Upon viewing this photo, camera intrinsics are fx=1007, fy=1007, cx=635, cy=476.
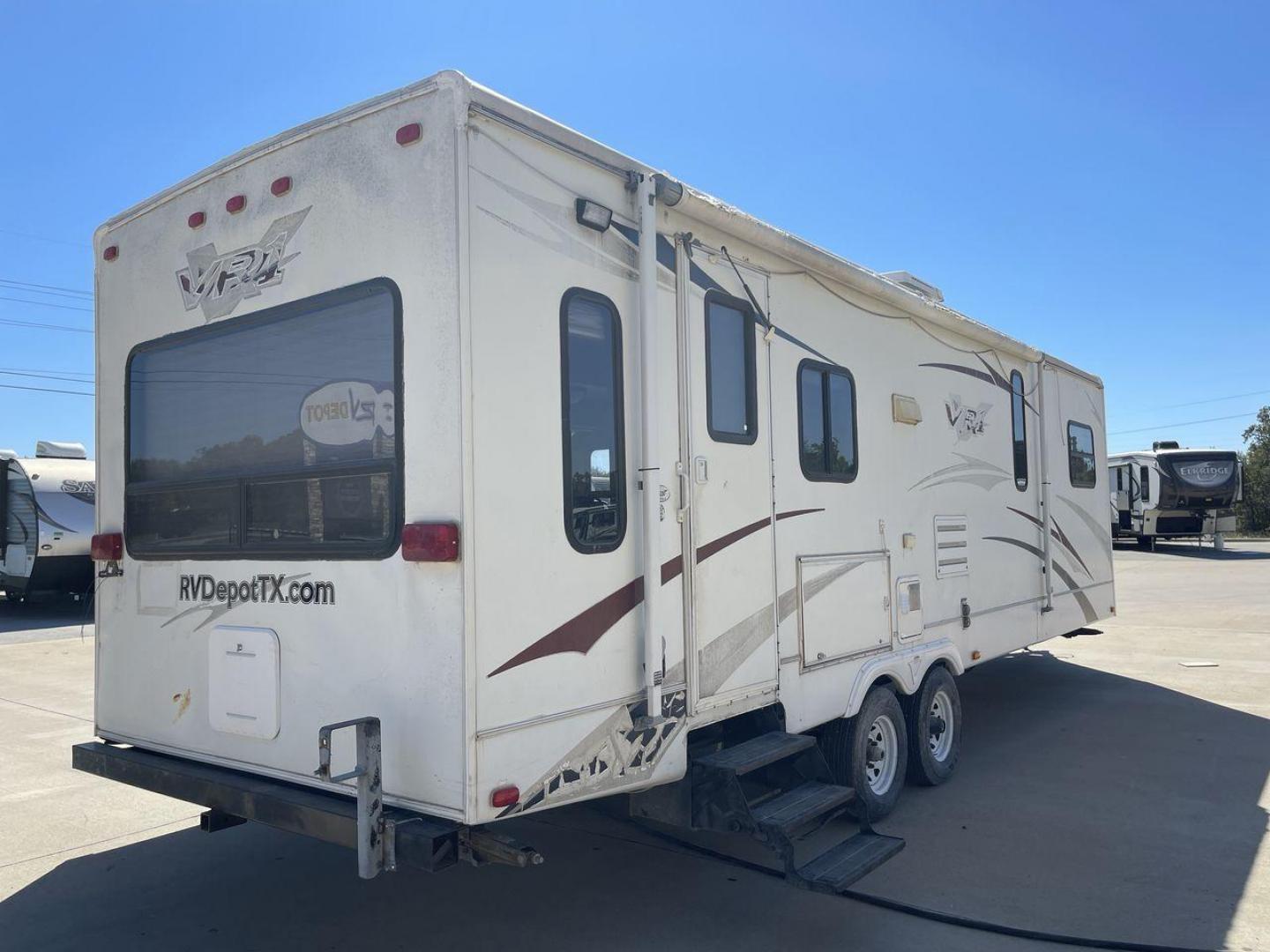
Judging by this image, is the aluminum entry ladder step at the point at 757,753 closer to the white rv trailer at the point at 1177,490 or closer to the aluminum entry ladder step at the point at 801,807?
the aluminum entry ladder step at the point at 801,807

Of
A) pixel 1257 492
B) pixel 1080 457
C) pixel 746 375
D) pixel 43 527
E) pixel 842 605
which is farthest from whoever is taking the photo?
pixel 1257 492

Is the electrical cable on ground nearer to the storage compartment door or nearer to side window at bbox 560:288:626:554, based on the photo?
the storage compartment door

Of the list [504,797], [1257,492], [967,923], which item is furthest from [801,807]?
[1257,492]

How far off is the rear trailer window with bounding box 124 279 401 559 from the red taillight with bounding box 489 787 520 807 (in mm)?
883

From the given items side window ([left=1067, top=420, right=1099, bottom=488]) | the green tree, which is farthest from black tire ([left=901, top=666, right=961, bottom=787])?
Result: the green tree

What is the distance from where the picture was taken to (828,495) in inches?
204

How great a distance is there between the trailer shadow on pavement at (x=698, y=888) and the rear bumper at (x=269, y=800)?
25.2 inches

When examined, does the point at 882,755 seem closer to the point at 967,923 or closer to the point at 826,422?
the point at 967,923

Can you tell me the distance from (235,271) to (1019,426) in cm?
587

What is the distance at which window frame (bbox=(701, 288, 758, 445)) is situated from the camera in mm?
4363

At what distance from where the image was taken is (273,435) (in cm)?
394

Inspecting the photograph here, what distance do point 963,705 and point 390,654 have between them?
662cm

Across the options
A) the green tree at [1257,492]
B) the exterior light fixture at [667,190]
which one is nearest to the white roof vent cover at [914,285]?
the exterior light fixture at [667,190]

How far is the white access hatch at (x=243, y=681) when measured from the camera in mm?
3793
